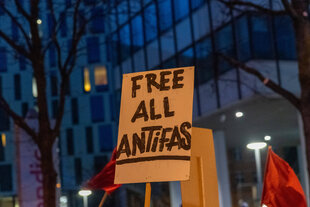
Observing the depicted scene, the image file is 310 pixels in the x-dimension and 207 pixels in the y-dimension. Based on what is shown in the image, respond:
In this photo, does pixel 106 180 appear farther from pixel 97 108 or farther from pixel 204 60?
pixel 97 108

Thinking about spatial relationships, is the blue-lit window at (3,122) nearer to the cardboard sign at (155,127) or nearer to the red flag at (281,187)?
the red flag at (281,187)

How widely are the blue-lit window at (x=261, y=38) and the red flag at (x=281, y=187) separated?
13353mm

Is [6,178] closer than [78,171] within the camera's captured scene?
Yes

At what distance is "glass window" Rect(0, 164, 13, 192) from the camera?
52.7 m

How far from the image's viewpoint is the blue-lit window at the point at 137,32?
3067 centimetres

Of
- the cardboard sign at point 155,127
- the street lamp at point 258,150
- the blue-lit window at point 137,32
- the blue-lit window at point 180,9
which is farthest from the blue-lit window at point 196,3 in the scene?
the cardboard sign at point 155,127

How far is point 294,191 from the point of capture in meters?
8.45

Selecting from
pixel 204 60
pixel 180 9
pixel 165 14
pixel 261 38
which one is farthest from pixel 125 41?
pixel 261 38

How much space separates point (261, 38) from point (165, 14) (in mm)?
6813

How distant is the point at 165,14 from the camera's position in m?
27.9

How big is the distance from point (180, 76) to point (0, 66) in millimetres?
51459

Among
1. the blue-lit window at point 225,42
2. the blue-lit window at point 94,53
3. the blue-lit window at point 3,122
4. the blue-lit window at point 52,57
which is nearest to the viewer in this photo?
the blue-lit window at point 225,42

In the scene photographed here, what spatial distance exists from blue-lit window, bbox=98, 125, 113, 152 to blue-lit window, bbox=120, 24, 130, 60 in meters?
22.3

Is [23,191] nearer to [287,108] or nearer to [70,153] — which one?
[287,108]
